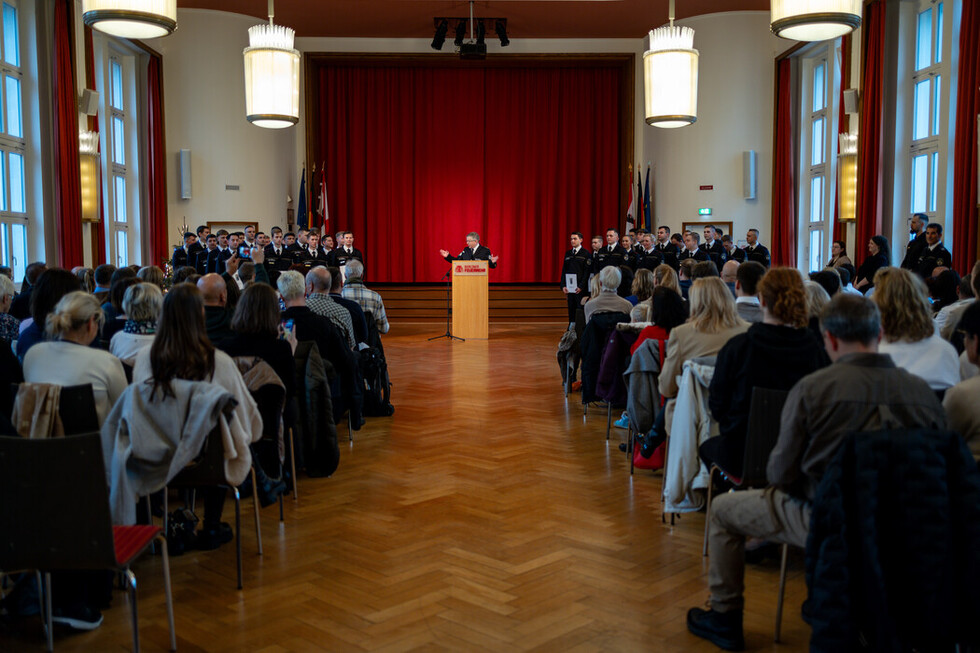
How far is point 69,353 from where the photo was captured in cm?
326

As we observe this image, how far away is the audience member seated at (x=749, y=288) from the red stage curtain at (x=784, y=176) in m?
9.72

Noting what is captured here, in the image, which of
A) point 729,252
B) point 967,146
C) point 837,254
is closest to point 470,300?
point 729,252

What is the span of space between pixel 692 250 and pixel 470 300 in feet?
11.5

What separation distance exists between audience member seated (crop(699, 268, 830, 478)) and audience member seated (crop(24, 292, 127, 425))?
2414 mm

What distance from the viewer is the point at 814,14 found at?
17.7ft

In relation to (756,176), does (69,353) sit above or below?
below

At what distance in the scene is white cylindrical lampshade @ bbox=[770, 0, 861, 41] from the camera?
5.38m

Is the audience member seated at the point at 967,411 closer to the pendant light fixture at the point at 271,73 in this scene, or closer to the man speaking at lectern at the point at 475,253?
the pendant light fixture at the point at 271,73

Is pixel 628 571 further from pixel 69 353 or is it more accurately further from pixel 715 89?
pixel 715 89


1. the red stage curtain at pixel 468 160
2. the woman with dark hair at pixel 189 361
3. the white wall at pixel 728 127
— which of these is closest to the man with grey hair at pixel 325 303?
the woman with dark hair at pixel 189 361

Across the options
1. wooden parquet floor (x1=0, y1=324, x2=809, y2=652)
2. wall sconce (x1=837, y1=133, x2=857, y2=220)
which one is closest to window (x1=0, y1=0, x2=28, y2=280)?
wooden parquet floor (x1=0, y1=324, x2=809, y2=652)

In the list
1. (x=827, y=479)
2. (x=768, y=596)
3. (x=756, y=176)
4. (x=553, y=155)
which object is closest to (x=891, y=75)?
(x=756, y=176)

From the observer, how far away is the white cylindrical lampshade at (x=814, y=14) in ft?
17.6

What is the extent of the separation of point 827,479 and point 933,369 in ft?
4.09
